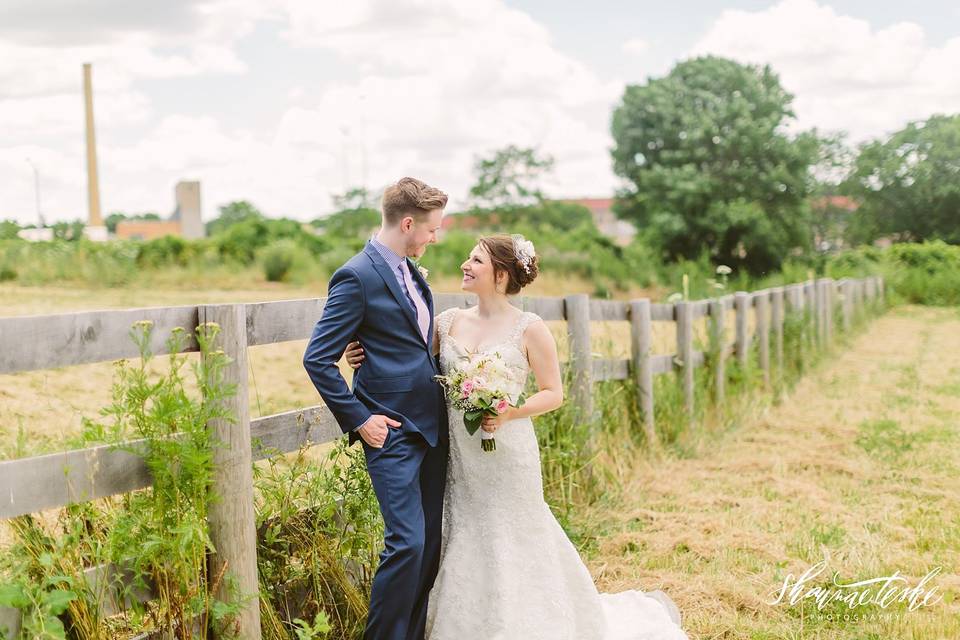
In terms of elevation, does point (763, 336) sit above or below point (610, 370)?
below

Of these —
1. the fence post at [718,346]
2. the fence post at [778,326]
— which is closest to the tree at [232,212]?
the fence post at [778,326]

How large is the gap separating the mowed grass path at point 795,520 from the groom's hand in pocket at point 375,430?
195 centimetres

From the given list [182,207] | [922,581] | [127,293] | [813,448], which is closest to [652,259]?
[127,293]

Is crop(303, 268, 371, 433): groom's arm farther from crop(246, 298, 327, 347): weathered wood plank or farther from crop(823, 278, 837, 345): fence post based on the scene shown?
crop(823, 278, 837, 345): fence post

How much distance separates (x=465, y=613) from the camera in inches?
159

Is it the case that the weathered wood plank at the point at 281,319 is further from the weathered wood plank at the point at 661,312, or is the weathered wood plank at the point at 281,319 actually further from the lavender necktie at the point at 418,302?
the weathered wood plank at the point at 661,312

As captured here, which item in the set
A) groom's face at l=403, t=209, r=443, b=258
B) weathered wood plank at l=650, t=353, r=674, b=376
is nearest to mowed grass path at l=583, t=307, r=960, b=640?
weathered wood plank at l=650, t=353, r=674, b=376

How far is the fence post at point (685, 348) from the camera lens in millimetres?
8508

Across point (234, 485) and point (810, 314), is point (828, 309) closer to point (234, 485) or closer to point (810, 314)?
point (810, 314)

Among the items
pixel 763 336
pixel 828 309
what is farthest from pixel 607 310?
pixel 828 309

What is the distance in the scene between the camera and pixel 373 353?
3.71 m

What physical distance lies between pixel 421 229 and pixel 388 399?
0.66 metres

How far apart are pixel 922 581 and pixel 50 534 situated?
4.04 meters

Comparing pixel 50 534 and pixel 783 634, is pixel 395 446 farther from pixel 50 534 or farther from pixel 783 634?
pixel 783 634
